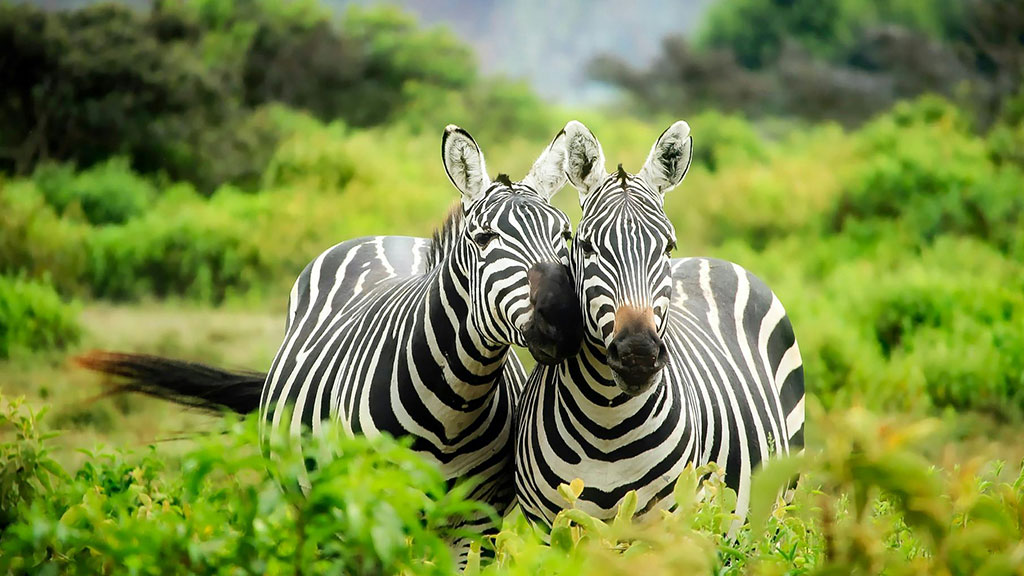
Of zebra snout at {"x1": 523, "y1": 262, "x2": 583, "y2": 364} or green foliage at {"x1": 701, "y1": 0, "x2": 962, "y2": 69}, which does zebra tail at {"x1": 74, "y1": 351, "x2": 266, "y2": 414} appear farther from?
green foliage at {"x1": 701, "y1": 0, "x2": 962, "y2": 69}

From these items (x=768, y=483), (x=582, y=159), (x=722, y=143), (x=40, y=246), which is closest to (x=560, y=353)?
(x=582, y=159)

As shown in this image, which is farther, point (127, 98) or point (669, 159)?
point (127, 98)

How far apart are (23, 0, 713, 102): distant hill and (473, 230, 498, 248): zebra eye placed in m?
72.0

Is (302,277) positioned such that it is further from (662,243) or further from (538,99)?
(538,99)

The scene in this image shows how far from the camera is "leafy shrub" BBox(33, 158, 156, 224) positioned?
36.8ft

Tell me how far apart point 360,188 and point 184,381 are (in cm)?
811

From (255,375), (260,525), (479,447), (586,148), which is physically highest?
(586,148)

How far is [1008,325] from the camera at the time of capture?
732 cm

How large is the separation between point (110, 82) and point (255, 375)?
936 cm

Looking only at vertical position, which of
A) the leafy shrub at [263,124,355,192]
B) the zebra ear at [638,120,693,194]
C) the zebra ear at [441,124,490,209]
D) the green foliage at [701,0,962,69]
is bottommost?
the leafy shrub at [263,124,355,192]

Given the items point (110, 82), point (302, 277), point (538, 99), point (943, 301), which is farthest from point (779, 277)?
point (538, 99)

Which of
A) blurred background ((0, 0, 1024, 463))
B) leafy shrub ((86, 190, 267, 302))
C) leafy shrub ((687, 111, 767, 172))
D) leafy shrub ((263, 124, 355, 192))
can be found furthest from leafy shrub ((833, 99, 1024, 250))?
leafy shrub ((86, 190, 267, 302))

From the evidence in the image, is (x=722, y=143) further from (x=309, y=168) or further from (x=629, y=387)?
(x=629, y=387)

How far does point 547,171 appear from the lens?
10.7 feet
